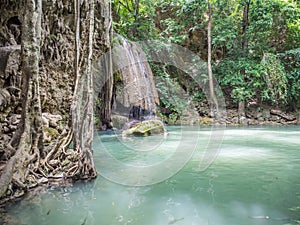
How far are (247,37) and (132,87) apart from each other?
6.81 metres

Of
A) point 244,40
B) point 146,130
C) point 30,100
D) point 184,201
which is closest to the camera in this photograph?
point 184,201

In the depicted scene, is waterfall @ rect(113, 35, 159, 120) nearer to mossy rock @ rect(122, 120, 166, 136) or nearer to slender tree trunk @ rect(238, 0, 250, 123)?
mossy rock @ rect(122, 120, 166, 136)

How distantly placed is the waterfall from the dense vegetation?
7.61ft

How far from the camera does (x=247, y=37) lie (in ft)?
39.7

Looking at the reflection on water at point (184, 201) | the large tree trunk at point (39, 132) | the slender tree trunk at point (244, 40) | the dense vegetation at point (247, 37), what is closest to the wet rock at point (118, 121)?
the dense vegetation at point (247, 37)

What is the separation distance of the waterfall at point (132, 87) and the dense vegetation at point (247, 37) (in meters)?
2.32

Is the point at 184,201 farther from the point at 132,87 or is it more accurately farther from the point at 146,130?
the point at 132,87

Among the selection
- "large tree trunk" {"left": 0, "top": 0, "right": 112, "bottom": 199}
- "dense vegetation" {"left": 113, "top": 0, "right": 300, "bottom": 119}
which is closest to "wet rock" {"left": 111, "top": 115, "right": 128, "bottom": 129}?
"dense vegetation" {"left": 113, "top": 0, "right": 300, "bottom": 119}

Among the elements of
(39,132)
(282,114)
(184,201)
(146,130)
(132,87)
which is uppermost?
(132,87)

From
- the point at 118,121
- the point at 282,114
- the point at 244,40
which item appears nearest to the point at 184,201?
the point at 118,121

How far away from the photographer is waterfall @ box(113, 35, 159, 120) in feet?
28.8

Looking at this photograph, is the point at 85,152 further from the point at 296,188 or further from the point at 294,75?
the point at 294,75

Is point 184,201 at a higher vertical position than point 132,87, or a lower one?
lower

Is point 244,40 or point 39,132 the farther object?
point 244,40
